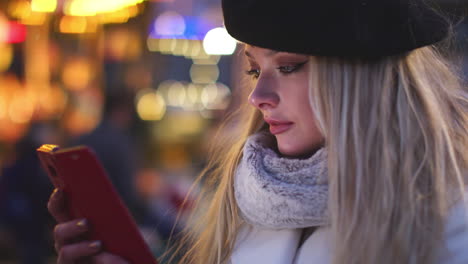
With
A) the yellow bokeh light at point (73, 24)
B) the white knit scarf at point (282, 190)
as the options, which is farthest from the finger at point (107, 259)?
the yellow bokeh light at point (73, 24)

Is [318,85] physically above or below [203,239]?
above

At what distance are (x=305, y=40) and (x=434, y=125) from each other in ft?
1.33

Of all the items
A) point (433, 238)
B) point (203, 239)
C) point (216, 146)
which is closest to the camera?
point (433, 238)

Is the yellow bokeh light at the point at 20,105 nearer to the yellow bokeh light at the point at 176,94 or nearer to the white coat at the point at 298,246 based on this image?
the yellow bokeh light at the point at 176,94

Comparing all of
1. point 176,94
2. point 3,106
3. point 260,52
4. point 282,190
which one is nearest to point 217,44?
point 176,94

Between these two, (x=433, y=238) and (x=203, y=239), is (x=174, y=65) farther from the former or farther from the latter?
(x=433, y=238)

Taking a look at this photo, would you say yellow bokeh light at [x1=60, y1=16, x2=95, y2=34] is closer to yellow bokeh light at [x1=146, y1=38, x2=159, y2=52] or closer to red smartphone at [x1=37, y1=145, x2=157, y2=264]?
yellow bokeh light at [x1=146, y1=38, x2=159, y2=52]

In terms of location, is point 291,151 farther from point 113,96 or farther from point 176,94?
point 176,94

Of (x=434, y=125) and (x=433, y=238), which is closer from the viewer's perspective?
(x=433, y=238)

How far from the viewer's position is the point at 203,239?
2.12 meters

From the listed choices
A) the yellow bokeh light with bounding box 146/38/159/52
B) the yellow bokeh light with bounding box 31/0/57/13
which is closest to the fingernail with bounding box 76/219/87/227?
the yellow bokeh light with bounding box 31/0/57/13

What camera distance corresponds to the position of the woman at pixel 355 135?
150 centimetres

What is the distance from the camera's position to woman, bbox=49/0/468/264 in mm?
1497

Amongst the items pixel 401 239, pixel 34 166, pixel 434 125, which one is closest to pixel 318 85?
pixel 434 125
